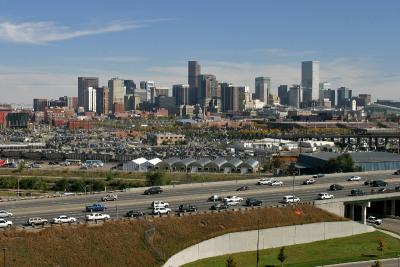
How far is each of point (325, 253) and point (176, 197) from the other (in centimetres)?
867

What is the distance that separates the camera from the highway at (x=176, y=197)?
1157 inches

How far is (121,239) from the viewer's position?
25.2 meters

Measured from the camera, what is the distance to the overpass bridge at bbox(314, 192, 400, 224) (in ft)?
112

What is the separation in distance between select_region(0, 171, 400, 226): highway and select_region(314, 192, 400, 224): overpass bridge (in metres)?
1.00

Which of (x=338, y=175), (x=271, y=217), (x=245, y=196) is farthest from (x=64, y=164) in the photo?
(x=271, y=217)

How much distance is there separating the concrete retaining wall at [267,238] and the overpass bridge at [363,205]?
4.84ft

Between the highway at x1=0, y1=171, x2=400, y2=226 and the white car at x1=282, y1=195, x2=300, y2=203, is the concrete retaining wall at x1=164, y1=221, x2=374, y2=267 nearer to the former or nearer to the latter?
the white car at x1=282, y1=195, x2=300, y2=203

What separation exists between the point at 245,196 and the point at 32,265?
15.7 metres

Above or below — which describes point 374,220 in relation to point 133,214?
below

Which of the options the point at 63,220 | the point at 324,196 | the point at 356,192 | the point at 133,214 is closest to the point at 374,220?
the point at 356,192

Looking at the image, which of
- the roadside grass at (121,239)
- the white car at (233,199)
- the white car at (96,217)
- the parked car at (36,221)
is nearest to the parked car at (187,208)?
the roadside grass at (121,239)

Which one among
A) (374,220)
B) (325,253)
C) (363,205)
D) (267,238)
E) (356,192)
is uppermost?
(356,192)

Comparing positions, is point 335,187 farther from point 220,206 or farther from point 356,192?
point 220,206

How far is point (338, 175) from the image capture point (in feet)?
152
